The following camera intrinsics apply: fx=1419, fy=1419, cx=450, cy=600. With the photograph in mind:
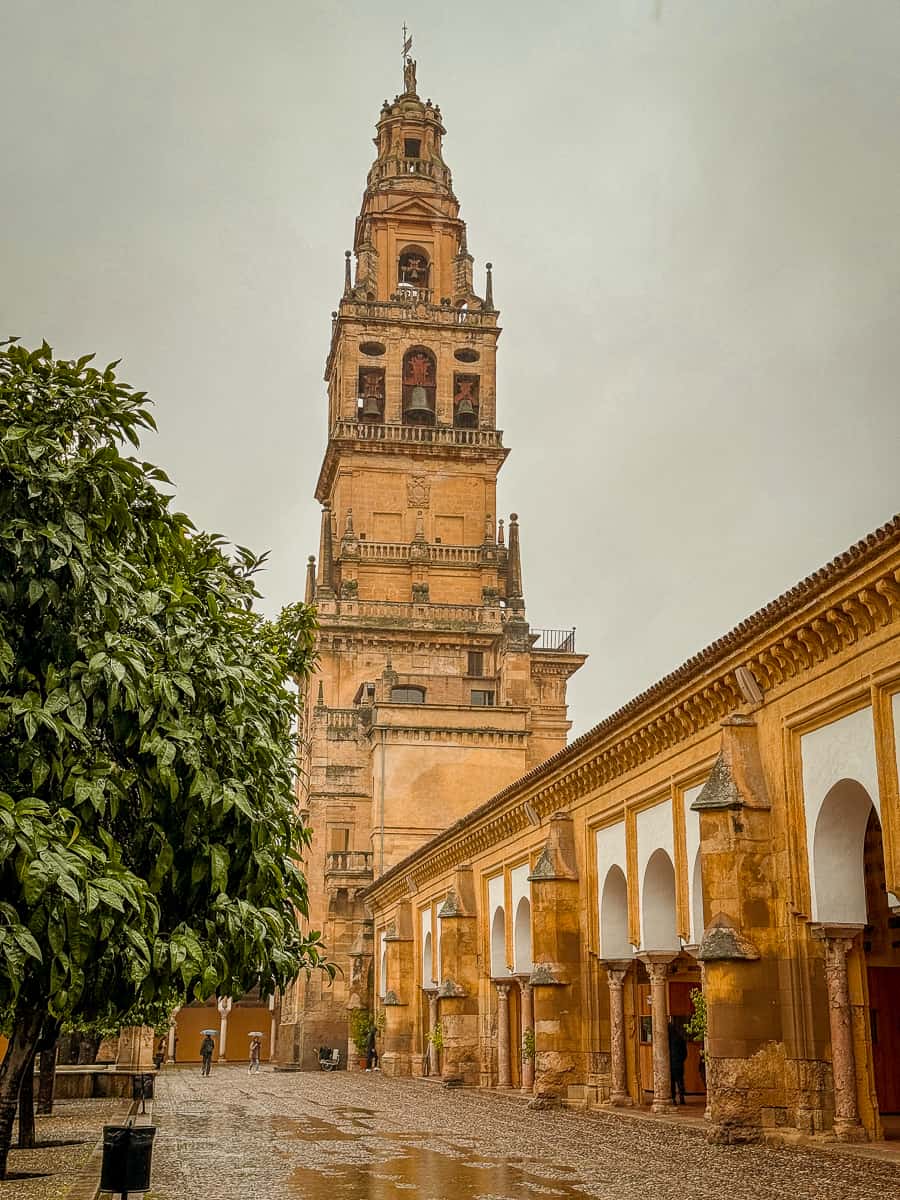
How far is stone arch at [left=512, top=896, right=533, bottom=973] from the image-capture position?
3095 cm

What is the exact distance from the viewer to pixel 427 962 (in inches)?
1634

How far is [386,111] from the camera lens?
72.0 m

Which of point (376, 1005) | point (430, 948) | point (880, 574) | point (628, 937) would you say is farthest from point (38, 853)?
point (376, 1005)

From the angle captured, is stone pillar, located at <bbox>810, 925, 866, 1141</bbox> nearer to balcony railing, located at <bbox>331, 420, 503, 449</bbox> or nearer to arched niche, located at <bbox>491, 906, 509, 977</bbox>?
arched niche, located at <bbox>491, 906, 509, 977</bbox>

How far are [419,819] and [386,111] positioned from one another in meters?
38.8

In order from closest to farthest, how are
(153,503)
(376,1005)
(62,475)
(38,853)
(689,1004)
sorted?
(38,853), (62,475), (153,503), (689,1004), (376,1005)

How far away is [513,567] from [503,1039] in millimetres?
32772

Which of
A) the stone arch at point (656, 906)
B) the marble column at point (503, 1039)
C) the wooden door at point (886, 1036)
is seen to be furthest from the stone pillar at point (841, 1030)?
the marble column at point (503, 1039)

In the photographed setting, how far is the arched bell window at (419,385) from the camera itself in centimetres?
6419

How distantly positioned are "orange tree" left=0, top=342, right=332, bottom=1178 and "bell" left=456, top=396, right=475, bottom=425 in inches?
2056

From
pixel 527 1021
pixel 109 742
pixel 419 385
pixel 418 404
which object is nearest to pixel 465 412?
pixel 418 404

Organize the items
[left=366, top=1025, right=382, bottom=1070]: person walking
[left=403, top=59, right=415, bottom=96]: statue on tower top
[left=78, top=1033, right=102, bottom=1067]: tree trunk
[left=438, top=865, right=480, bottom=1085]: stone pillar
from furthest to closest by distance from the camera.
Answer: [left=403, top=59, right=415, bottom=96]: statue on tower top
[left=366, top=1025, right=382, bottom=1070]: person walking
[left=438, top=865, right=480, bottom=1085]: stone pillar
[left=78, top=1033, right=102, bottom=1067]: tree trunk


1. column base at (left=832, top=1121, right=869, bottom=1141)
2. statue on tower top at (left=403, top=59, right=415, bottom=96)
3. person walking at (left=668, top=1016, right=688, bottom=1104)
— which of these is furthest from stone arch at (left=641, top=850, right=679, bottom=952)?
statue on tower top at (left=403, top=59, right=415, bottom=96)

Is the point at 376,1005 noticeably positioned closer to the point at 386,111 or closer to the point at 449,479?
the point at 449,479
